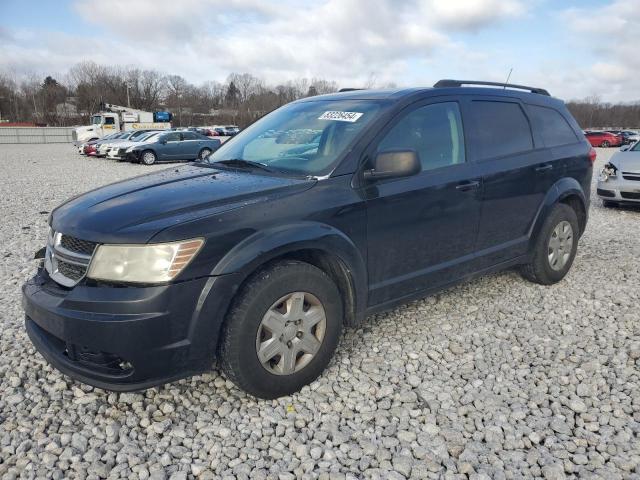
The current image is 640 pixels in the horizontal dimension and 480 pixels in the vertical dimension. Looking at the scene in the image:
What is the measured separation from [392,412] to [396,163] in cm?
147

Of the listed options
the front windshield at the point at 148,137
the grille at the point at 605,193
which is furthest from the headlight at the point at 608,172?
the front windshield at the point at 148,137

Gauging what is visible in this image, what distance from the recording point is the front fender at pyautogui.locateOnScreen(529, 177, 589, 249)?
14.9 feet

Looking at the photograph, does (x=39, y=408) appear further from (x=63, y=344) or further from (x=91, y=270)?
(x=91, y=270)

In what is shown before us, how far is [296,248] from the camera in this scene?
2.82 m

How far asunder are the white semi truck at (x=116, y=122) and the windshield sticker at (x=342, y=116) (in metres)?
33.8

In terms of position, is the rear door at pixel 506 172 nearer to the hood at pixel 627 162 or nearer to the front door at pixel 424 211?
the front door at pixel 424 211

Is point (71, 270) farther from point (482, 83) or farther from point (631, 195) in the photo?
point (631, 195)

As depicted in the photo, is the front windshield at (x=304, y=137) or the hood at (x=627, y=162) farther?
the hood at (x=627, y=162)

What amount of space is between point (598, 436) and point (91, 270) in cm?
278

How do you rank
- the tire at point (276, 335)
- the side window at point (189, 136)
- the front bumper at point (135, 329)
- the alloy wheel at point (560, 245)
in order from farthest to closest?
1. the side window at point (189, 136)
2. the alloy wheel at point (560, 245)
3. the tire at point (276, 335)
4. the front bumper at point (135, 329)

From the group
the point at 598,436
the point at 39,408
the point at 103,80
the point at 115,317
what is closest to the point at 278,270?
the point at 115,317

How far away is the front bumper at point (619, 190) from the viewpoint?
8906mm

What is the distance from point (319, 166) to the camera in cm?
320

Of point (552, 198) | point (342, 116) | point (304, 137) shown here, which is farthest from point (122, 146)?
point (552, 198)
